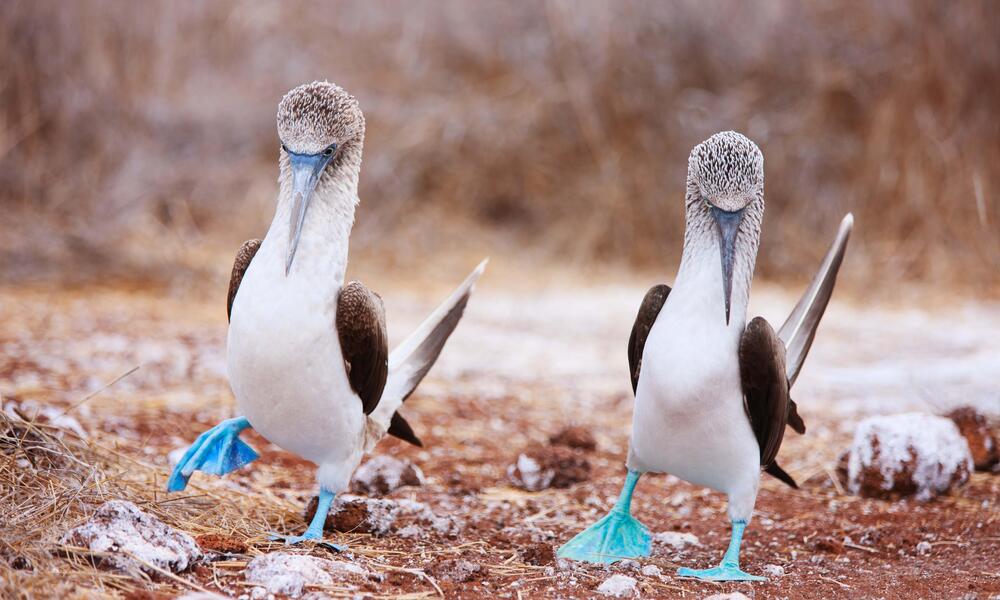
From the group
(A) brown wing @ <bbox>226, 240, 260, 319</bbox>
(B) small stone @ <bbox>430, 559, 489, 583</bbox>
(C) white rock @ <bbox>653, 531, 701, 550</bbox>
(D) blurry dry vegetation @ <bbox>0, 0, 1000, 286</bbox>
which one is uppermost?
(D) blurry dry vegetation @ <bbox>0, 0, 1000, 286</bbox>

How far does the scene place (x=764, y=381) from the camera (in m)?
3.22

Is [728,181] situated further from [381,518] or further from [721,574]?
[381,518]

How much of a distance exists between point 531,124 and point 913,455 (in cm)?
758

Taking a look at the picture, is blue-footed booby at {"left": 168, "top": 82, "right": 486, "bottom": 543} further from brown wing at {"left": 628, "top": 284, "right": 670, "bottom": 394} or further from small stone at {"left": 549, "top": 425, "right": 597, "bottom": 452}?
small stone at {"left": 549, "top": 425, "right": 597, "bottom": 452}

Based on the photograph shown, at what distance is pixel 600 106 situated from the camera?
10.8 metres

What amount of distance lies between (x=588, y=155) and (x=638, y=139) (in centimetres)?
78

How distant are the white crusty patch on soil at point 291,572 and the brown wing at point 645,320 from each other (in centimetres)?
119

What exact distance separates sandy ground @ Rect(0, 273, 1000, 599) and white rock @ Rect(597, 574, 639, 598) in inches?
2.6

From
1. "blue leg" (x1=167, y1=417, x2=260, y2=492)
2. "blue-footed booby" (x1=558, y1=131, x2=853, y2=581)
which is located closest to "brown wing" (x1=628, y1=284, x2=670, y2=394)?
"blue-footed booby" (x1=558, y1=131, x2=853, y2=581)

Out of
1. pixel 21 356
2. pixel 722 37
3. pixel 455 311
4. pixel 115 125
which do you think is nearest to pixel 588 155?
pixel 722 37

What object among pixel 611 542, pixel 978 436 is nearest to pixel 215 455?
pixel 611 542

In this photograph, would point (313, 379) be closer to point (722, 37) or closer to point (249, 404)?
point (249, 404)

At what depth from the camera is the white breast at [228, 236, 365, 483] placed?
3.10 m

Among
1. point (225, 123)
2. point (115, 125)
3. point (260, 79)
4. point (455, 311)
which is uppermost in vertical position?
point (260, 79)
